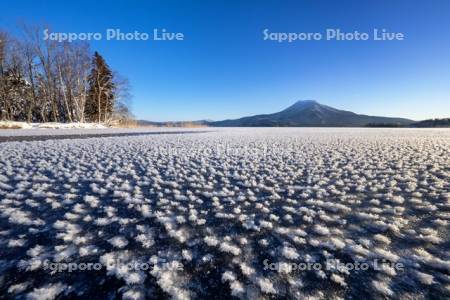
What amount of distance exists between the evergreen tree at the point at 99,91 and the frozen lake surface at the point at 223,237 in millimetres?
32140

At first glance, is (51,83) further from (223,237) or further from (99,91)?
(223,237)

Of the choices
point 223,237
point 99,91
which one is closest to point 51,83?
point 99,91

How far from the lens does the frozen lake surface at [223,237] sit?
4.98 feet

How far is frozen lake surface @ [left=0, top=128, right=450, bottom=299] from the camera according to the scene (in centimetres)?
152

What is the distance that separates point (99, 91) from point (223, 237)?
114 ft

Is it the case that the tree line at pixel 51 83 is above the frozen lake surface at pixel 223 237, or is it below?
above

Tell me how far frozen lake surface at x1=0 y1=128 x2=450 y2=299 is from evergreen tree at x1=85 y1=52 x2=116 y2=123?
32140 mm

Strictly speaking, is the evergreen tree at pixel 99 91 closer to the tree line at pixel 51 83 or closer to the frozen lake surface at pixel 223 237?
the tree line at pixel 51 83

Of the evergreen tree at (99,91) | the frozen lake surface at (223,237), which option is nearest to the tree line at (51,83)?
the evergreen tree at (99,91)

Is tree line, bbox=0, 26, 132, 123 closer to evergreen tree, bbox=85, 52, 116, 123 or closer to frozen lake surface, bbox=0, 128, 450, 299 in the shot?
evergreen tree, bbox=85, 52, 116, 123

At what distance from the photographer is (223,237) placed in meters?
2.18

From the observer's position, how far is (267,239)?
7.06ft

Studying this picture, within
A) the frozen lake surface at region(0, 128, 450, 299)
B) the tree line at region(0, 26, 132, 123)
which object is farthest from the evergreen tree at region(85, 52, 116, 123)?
the frozen lake surface at region(0, 128, 450, 299)

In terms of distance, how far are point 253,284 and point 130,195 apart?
2521mm
